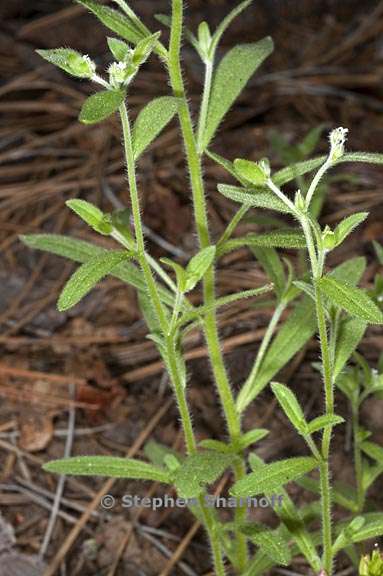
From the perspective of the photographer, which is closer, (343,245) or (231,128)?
(343,245)

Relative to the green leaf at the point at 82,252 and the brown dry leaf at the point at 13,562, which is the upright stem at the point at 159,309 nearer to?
the green leaf at the point at 82,252

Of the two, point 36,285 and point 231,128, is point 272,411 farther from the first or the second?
point 231,128

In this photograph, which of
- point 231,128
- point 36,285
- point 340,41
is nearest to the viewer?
point 36,285

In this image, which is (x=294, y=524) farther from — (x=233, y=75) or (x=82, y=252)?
(x=233, y=75)

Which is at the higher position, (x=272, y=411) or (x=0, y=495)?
(x=272, y=411)

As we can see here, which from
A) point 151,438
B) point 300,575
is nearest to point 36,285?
point 151,438

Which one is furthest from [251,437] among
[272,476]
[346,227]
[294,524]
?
[346,227]

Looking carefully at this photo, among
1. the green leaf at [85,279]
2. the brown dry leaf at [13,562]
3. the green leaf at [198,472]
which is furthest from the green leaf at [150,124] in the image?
the brown dry leaf at [13,562]
